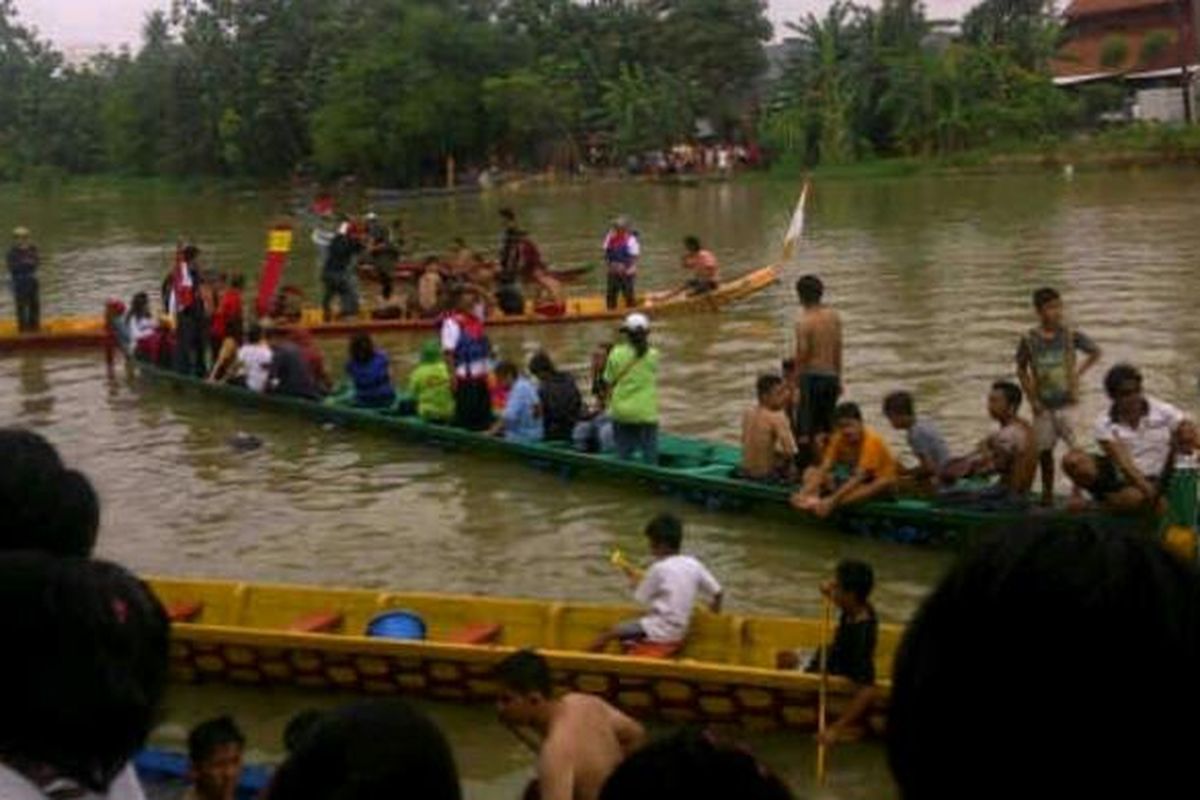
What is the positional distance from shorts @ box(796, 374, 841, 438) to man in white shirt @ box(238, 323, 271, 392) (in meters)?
5.82

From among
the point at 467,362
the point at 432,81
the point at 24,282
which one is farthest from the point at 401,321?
the point at 432,81

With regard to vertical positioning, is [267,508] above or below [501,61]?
below

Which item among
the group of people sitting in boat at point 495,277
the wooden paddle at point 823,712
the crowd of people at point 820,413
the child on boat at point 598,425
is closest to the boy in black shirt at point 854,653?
the wooden paddle at point 823,712

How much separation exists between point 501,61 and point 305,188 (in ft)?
30.8

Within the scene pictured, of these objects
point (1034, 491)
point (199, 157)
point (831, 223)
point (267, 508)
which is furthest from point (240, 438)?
point (199, 157)

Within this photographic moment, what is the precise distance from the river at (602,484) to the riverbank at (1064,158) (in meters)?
10.2

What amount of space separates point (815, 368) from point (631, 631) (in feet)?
11.4

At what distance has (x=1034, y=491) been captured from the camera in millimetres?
9453

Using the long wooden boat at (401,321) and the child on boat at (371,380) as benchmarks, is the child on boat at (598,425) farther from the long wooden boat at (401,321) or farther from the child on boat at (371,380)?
the long wooden boat at (401,321)

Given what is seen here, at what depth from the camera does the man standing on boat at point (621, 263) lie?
19.1 meters

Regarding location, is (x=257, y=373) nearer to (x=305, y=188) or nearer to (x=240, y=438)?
(x=240, y=438)

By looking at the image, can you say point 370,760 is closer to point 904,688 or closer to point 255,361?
point 904,688

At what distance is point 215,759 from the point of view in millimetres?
5305

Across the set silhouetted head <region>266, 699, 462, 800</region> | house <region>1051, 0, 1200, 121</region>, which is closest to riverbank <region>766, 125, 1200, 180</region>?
house <region>1051, 0, 1200, 121</region>
